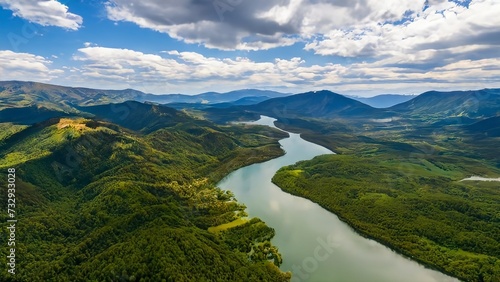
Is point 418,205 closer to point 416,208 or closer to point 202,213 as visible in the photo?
point 416,208

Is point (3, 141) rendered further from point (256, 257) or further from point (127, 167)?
point (256, 257)

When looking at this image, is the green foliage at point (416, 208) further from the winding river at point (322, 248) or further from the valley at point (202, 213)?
the winding river at point (322, 248)

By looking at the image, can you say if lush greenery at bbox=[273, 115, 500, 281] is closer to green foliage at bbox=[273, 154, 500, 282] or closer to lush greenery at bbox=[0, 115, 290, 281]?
green foliage at bbox=[273, 154, 500, 282]

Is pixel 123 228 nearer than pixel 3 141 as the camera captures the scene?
Yes

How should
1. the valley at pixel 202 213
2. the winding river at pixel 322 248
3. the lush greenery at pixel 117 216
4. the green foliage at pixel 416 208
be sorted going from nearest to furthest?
the lush greenery at pixel 117 216, the valley at pixel 202 213, the winding river at pixel 322 248, the green foliage at pixel 416 208

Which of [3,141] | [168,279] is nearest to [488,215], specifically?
[168,279]

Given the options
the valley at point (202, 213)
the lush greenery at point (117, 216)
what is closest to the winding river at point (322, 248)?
the valley at point (202, 213)

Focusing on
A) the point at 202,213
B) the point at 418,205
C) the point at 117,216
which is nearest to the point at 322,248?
the point at 202,213

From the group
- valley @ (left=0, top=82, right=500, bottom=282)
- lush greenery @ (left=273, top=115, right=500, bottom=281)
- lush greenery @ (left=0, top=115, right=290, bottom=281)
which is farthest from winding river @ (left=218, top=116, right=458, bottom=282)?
lush greenery @ (left=0, top=115, right=290, bottom=281)
